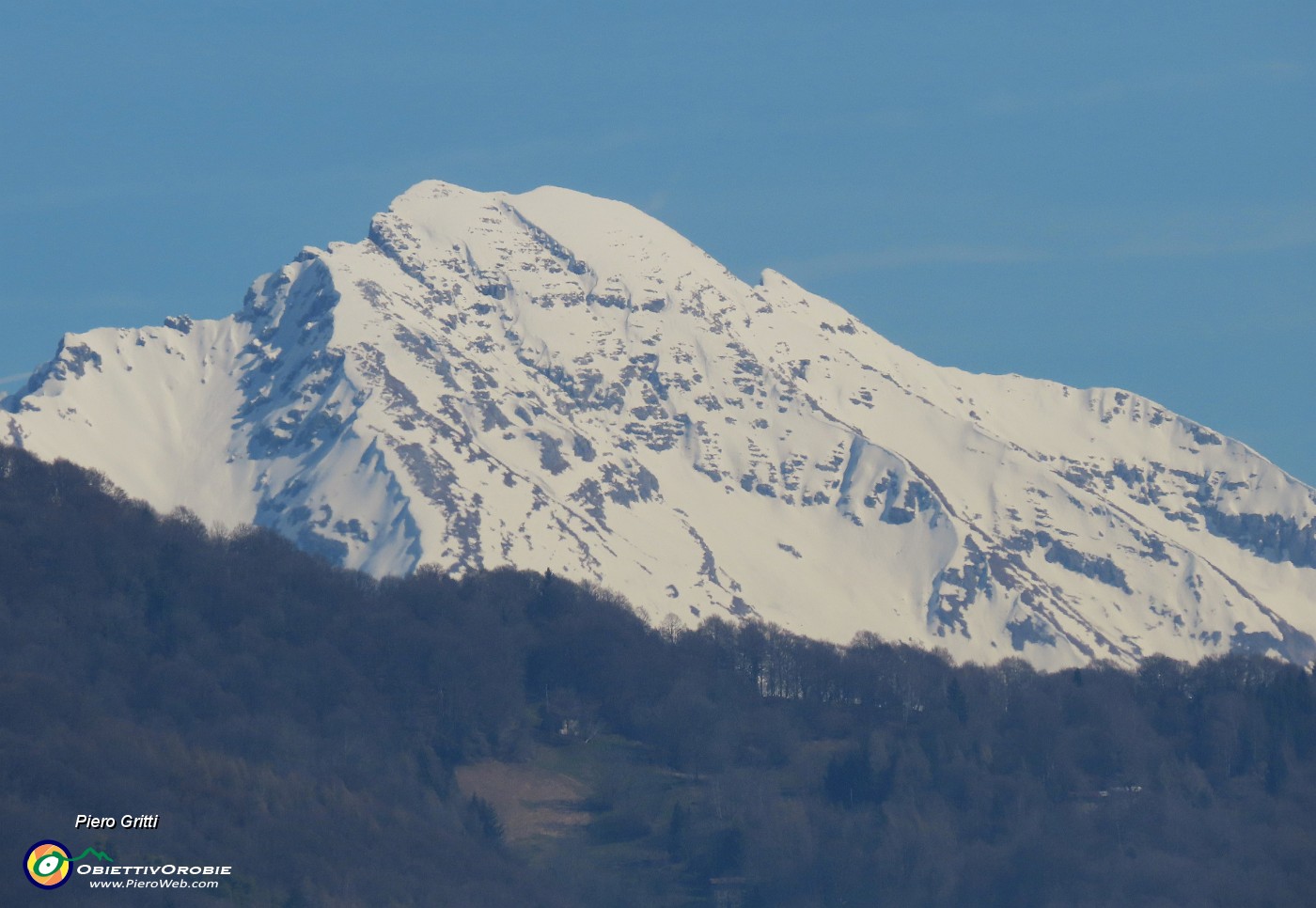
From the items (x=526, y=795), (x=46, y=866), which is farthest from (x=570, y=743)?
(x=46, y=866)

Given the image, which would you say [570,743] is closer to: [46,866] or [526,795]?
[526,795]

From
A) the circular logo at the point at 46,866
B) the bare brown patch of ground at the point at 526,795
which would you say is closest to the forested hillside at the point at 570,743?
the bare brown patch of ground at the point at 526,795

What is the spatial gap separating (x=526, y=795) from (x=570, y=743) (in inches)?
344

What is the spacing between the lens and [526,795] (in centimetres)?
13575

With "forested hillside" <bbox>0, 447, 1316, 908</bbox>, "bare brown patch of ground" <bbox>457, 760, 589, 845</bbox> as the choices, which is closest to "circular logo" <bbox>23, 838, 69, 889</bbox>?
"forested hillside" <bbox>0, 447, 1316, 908</bbox>

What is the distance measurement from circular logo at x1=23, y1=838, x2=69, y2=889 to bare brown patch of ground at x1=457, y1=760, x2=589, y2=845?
4705 centimetres

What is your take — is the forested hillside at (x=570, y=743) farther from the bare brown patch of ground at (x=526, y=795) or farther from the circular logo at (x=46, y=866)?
the circular logo at (x=46, y=866)

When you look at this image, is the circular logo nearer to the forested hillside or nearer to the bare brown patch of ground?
the forested hillside

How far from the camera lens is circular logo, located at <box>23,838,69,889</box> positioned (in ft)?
269

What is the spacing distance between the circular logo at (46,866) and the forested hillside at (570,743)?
11264mm

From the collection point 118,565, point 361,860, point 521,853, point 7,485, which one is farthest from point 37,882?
point 7,485

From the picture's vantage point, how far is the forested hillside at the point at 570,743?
10912 cm

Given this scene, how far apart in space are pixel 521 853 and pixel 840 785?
856 inches

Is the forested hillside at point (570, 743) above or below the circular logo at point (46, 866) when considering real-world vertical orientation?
above
